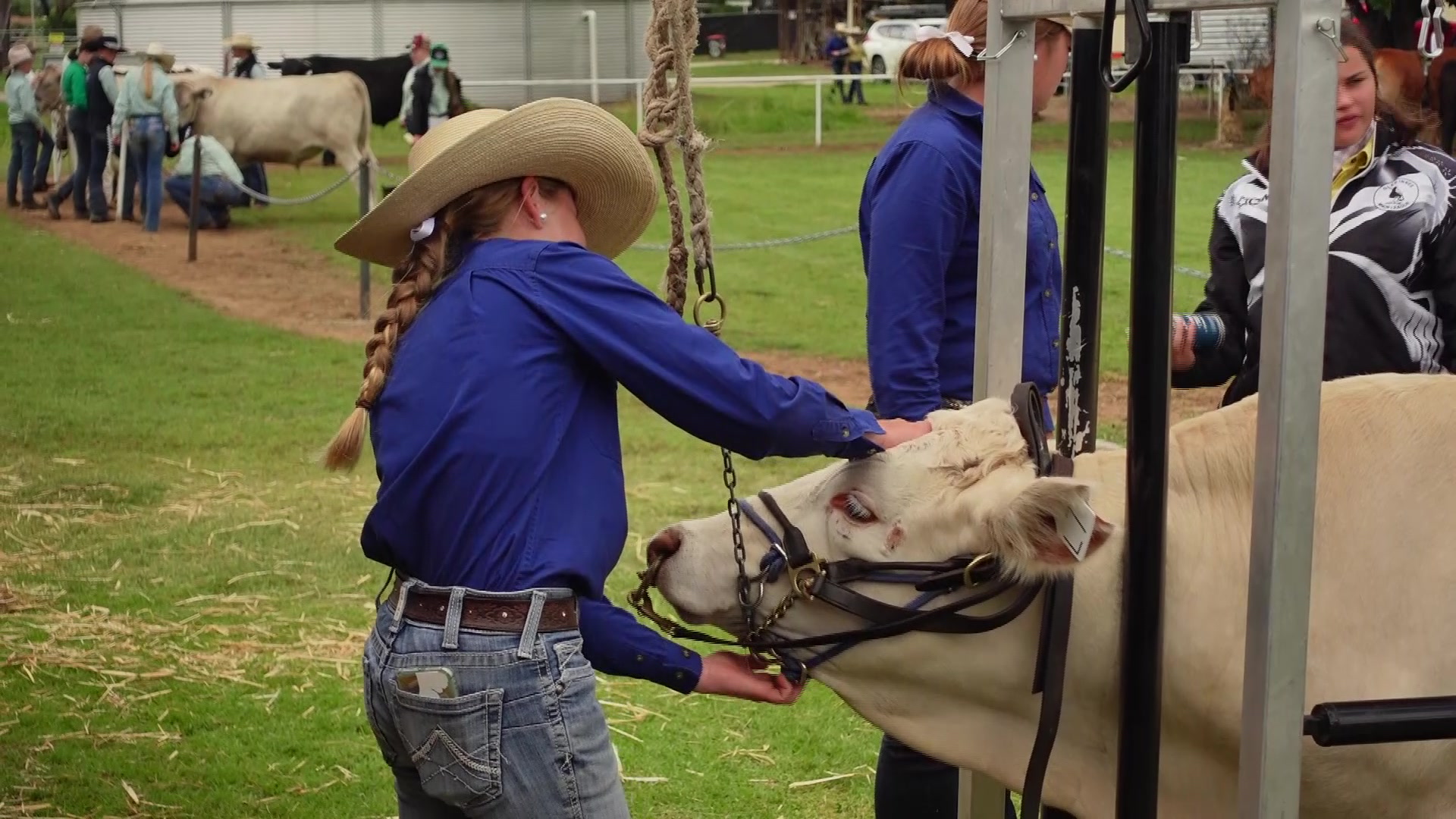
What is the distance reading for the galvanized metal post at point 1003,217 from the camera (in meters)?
2.99

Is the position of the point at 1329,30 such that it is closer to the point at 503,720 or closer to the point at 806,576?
the point at 806,576

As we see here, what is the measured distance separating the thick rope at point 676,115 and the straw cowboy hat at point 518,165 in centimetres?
6

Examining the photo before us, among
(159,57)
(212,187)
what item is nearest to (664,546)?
(212,187)

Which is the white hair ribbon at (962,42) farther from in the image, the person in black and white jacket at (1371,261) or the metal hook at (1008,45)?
the person in black and white jacket at (1371,261)

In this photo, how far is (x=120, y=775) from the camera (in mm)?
4684

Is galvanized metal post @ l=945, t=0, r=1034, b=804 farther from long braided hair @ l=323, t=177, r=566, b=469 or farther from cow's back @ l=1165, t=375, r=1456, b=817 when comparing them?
long braided hair @ l=323, t=177, r=566, b=469

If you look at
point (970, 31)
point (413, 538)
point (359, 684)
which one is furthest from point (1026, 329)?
point (359, 684)

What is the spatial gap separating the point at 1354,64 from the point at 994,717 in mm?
1921

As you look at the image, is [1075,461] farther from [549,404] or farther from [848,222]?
[848,222]

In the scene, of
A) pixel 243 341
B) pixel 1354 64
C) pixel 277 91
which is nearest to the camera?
pixel 1354 64

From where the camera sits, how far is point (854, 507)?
2734mm

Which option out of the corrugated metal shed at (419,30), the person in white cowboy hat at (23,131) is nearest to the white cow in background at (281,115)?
the person in white cowboy hat at (23,131)

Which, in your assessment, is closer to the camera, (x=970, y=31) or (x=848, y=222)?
(x=970, y=31)

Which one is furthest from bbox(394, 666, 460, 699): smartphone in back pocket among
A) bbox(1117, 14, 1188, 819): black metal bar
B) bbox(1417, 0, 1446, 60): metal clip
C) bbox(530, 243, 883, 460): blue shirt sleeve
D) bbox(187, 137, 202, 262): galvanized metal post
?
bbox(187, 137, 202, 262): galvanized metal post
